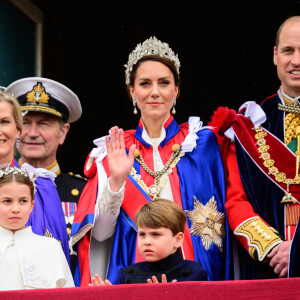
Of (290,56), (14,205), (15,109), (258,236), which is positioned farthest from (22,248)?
(290,56)

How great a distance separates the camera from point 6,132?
13.5 ft

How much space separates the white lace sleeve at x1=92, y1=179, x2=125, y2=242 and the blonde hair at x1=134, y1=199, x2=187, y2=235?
0.44 metres

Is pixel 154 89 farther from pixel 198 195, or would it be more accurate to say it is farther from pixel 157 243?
pixel 157 243

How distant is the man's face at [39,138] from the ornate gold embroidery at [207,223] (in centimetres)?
110

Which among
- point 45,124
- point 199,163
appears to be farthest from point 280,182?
point 45,124

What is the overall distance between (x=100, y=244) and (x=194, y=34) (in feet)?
8.36

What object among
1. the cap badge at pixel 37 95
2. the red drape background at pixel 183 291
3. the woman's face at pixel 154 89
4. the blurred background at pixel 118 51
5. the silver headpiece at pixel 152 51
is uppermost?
the blurred background at pixel 118 51

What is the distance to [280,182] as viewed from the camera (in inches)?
162

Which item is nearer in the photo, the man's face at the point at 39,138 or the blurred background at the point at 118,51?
the man's face at the point at 39,138

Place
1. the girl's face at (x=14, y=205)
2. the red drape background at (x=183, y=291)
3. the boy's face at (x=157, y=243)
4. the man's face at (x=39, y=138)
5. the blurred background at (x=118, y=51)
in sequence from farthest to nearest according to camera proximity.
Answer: the blurred background at (x=118, y=51) < the man's face at (x=39, y=138) < the girl's face at (x=14, y=205) < the boy's face at (x=157, y=243) < the red drape background at (x=183, y=291)

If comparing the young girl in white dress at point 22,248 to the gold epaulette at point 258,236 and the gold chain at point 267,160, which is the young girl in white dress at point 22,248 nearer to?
the gold epaulette at point 258,236

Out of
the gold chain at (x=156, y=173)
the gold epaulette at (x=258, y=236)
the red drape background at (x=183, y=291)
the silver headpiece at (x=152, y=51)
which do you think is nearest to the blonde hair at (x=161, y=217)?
the gold epaulette at (x=258, y=236)

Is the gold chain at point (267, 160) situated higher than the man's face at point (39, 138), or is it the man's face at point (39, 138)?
the man's face at point (39, 138)

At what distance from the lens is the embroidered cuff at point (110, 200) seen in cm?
416
